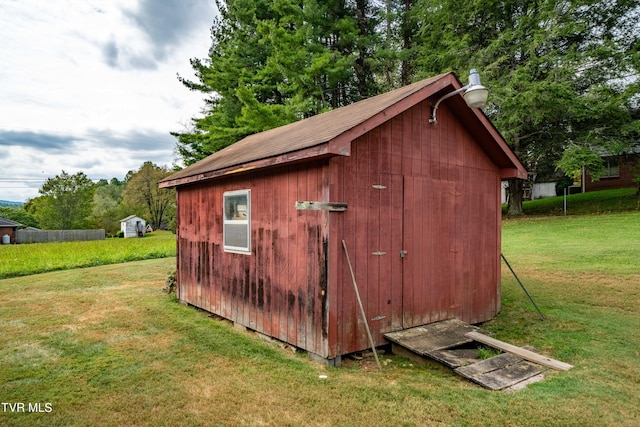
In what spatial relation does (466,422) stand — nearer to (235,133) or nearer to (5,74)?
(235,133)

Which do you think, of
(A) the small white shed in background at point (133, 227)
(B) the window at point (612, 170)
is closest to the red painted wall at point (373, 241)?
(B) the window at point (612, 170)

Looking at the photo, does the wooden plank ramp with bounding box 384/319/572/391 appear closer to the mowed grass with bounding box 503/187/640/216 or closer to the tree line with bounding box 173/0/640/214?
the tree line with bounding box 173/0/640/214

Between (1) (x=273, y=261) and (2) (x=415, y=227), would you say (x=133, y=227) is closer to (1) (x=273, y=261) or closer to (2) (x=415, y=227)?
(1) (x=273, y=261)

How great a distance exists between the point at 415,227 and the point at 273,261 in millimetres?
2073

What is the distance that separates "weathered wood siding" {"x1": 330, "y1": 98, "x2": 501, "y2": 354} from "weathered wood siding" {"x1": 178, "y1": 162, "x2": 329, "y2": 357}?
23 centimetres

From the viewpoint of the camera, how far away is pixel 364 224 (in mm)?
4637

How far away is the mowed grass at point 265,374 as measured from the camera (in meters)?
3.13

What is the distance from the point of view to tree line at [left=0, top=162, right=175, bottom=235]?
43562 mm

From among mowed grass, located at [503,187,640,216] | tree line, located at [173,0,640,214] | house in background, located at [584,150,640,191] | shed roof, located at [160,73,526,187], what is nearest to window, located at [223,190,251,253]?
shed roof, located at [160,73,526,187]

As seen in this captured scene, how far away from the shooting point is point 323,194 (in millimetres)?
4305

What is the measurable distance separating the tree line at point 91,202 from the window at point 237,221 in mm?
41372

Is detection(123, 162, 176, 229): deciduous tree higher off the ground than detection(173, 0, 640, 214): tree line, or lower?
lower

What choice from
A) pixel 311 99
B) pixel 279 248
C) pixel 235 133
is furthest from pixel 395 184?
pixel 235 133

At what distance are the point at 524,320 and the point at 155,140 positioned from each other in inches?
2028
